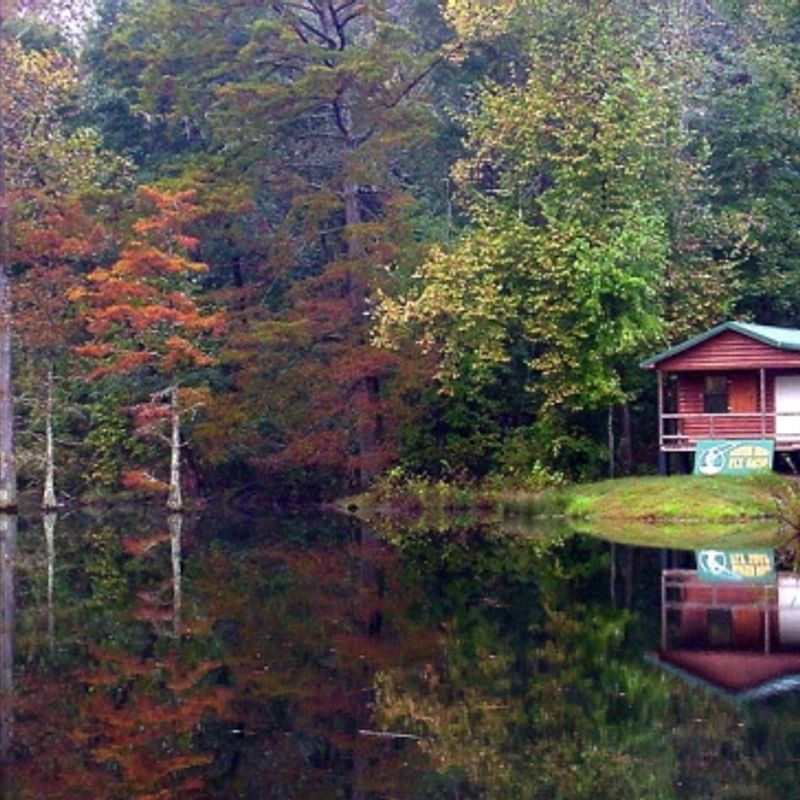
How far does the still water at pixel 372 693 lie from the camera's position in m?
9.43

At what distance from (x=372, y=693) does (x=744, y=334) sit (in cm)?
2166

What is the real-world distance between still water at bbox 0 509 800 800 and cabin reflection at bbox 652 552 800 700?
0.24m

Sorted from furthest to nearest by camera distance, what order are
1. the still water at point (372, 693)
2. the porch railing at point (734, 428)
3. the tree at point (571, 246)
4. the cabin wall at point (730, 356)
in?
the tree at point (571, 246) → the porch railing at point (734, 428) → the cabin wall at point (730, 356) → the still water at point (372, 693)

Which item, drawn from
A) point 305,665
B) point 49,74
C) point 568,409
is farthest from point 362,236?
point 305,665

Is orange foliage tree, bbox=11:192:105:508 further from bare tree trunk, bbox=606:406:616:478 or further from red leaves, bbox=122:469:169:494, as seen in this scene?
bare tree trunk, bbox=606:406:616:478

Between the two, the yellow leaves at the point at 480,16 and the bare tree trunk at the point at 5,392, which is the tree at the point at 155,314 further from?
the yellow leaves at the point at 480,16

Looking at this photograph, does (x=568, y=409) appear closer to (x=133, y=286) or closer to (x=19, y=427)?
(x=133, y=286)

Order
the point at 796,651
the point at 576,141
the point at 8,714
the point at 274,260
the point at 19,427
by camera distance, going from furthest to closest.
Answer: the point at 19,427 < the point at 274,260 < the point at 576,141 < the point at 796,651 < the point at 8,714

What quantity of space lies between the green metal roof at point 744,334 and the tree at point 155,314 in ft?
36.8

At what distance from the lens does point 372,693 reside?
39.4 feet

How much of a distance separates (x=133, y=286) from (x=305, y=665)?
2328 centimetres

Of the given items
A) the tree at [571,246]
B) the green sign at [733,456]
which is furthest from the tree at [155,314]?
the green sign at [733,456]

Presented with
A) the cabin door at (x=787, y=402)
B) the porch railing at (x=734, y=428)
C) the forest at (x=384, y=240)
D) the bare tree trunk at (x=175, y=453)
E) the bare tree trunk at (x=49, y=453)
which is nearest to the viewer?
the porch railing at (x=734, y=428)

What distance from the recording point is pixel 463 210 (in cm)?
4025
